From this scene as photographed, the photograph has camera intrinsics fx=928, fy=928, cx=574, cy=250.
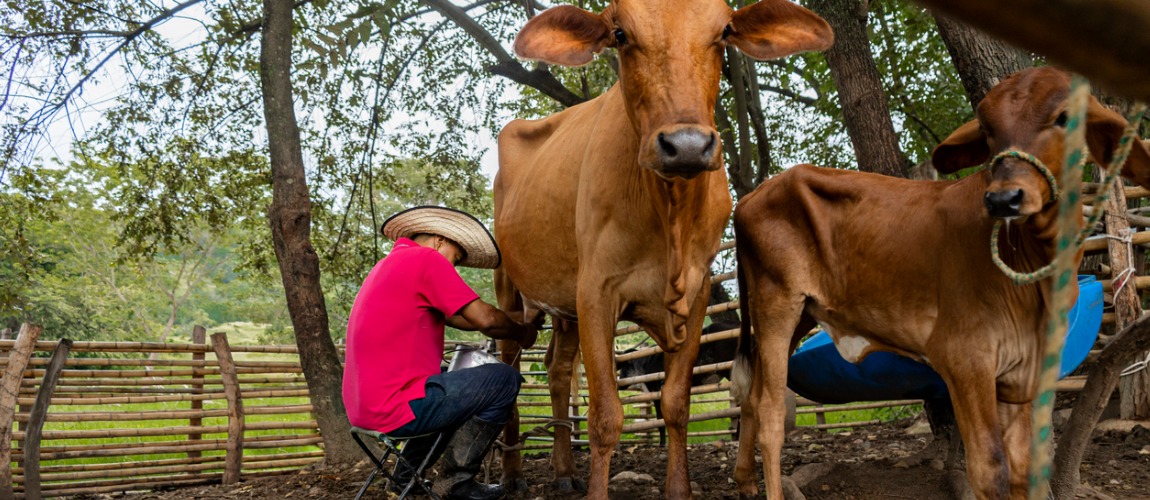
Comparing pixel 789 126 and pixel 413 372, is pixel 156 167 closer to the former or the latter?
pixel 413 372

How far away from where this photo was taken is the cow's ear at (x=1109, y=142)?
3104mm

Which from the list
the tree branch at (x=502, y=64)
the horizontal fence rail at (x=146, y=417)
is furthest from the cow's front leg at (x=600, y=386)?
the tree branch at (x=502, y=64)

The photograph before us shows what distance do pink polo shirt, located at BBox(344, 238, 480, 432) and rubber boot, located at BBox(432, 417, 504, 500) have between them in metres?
0.33

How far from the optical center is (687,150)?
2916mm

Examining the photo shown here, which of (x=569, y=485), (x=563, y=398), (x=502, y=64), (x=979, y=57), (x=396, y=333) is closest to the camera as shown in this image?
(x=396, y=333)

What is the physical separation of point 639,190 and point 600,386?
2.77ft

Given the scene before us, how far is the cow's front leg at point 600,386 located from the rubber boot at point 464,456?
0.64 metres

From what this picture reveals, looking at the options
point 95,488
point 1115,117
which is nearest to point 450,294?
point 1115,117

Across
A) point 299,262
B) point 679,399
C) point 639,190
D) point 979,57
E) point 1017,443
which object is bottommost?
point 1017,443

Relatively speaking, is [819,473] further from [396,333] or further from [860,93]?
[860,93]

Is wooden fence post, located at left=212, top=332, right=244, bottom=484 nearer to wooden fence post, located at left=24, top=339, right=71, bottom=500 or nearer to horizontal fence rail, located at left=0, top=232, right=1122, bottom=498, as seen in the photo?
horizontal fence rail, located at left=0, top=232, right=1122, bottom=498

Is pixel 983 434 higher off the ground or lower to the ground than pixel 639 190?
lower

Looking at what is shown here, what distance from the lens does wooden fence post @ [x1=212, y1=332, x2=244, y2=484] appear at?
762 cm

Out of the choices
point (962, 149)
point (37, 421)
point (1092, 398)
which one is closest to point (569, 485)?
point (1092, 398)
